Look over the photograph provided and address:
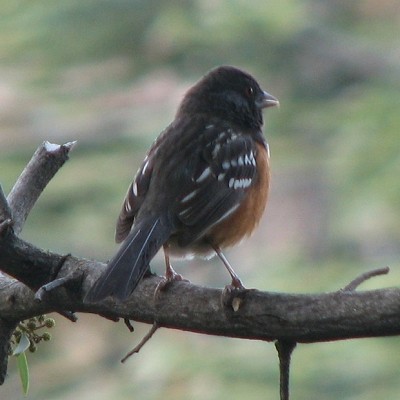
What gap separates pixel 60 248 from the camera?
10.3m

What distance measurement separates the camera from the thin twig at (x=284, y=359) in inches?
107

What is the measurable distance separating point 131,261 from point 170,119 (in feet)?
25.4

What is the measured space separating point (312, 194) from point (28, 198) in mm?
11625

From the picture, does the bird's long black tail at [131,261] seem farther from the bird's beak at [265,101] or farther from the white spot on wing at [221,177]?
the bird's beak at [265,101]

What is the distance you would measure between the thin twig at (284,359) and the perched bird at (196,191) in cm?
82

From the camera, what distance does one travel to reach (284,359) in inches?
107

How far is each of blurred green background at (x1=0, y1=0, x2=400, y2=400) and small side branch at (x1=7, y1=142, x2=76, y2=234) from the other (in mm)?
4794

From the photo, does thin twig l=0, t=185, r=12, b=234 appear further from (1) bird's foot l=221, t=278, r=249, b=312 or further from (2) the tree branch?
(1) bird's foot l=221, t=278, r=249, b=312

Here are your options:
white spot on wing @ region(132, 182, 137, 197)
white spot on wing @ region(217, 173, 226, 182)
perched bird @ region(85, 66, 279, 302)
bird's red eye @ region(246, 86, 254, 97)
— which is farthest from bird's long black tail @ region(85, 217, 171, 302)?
bird's red eye @ region(246, 86, 254, 97)

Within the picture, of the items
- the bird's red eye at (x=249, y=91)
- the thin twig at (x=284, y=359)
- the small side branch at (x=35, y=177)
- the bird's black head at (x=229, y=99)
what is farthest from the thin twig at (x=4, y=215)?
the bird's red eye at (x=249, y=91)

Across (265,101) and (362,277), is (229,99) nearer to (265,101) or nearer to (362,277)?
(265,101)

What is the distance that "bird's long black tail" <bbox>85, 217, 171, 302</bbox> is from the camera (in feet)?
9.66

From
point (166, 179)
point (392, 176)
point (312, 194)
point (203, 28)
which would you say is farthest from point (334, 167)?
point (166, 179)

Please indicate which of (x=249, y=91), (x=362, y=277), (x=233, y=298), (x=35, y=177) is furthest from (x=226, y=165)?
(x=233, y=298)
